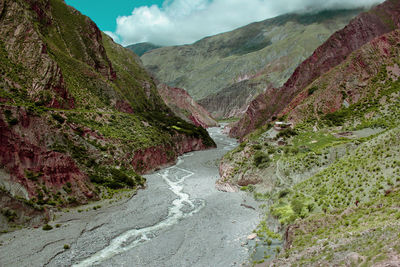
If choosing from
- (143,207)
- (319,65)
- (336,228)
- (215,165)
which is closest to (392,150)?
(336,228)

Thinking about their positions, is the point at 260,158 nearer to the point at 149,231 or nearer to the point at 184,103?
the point at 149,231

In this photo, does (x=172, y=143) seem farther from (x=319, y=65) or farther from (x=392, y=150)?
(x=392, y=150)

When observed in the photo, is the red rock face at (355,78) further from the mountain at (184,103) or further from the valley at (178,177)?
the mountain at (184,103)

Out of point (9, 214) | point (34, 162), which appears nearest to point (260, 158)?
point (34, 162)

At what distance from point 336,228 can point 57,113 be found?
3552cm

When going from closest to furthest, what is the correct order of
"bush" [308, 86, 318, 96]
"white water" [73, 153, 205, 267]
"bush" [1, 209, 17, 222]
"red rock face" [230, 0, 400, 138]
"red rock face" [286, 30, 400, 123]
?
1. "white water" [73, 153, 205, 267]
2. "bush" [1, 209, 17, 222]
3. "red rock face" [286, 30, 400, 123]
4. "bush" [308, 86, 318, 96]
5. "red rock face" [230, 0, 400, 138]

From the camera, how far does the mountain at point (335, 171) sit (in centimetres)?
1481

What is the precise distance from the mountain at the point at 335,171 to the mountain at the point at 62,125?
15.8 m

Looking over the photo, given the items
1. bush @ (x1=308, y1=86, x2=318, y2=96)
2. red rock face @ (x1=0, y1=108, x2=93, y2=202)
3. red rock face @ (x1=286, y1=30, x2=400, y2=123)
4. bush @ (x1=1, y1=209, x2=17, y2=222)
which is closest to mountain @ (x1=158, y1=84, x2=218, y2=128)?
bush @ (x1=308, y1=86, x2=318, y2=96)

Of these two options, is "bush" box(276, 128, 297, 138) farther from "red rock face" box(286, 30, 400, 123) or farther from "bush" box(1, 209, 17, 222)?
"bush" box(1, 209, 17, 222)

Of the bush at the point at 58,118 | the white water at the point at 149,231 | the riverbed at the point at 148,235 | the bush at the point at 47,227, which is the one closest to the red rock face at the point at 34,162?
the riverbed at the point at 148,235

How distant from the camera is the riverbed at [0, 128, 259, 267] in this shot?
19641mm

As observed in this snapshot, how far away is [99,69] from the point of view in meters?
73.7

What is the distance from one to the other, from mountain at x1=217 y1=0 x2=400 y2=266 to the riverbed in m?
2.36
